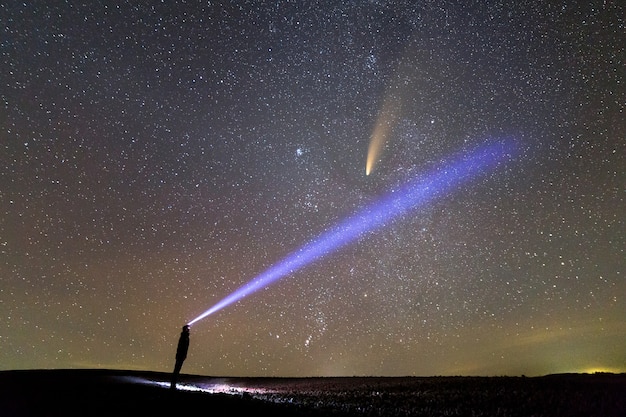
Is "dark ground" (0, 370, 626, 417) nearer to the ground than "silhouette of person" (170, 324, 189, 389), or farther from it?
nearer to the ground

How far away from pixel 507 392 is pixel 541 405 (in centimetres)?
288

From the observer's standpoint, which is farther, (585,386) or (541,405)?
(585,386)

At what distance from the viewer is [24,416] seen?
1144 centimetres

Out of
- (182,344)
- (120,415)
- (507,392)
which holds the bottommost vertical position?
(120,415)

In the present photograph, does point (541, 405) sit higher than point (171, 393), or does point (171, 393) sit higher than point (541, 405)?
point (171, 393)

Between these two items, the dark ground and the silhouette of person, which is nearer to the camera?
the dark ground

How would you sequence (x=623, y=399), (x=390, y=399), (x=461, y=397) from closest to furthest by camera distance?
(x=623, y=399)
(x=461, y=397)
(x=390, y=399)

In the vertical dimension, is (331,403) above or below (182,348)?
below

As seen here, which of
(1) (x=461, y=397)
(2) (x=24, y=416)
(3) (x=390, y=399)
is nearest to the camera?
(2) (x=24, y=416)

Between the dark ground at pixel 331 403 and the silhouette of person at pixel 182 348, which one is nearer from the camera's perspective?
the dark ground at pixel 331 403

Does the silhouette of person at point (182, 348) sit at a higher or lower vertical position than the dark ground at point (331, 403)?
higher

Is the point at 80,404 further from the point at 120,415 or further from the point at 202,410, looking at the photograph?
the point at 202,410

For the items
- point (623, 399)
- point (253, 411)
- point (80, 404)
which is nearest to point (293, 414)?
point (253, 411)

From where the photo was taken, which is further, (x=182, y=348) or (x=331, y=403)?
(x=182, y=348)
